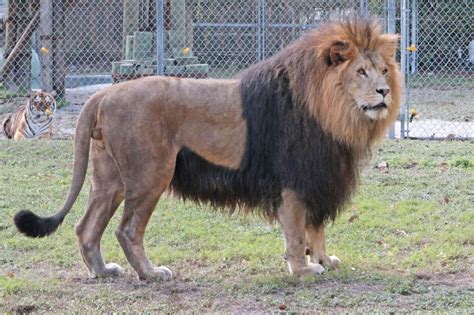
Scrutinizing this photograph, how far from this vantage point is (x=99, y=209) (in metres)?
6.43

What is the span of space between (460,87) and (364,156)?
14.9 meters

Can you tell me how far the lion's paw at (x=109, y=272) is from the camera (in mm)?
6332

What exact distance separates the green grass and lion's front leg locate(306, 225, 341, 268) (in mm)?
151

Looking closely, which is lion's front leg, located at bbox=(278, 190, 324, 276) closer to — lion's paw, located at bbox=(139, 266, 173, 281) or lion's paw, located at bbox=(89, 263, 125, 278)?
lion's paw, located at bbox=(139, 266, 173, 281)

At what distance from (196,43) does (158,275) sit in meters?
16.2

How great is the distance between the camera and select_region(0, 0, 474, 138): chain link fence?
14427mm

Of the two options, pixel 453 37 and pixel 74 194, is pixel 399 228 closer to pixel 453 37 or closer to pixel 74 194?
pixel 74 194

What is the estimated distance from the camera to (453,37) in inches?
911

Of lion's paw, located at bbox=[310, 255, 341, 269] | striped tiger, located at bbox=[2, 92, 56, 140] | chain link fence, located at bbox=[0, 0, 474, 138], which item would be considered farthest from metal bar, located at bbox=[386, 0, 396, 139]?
lion's paw, located at bbox=[310, 255, 341, 269]

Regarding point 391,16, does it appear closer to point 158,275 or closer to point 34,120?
point 34,120

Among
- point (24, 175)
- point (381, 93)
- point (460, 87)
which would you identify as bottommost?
point (460, 87)

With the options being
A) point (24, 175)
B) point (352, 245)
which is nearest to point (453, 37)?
point (24, 175)

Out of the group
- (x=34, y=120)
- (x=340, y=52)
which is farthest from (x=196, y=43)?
(x=340, y=52)

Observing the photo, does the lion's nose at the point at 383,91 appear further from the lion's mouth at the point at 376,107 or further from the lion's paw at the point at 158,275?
the lion's paw at the point at 158,275
